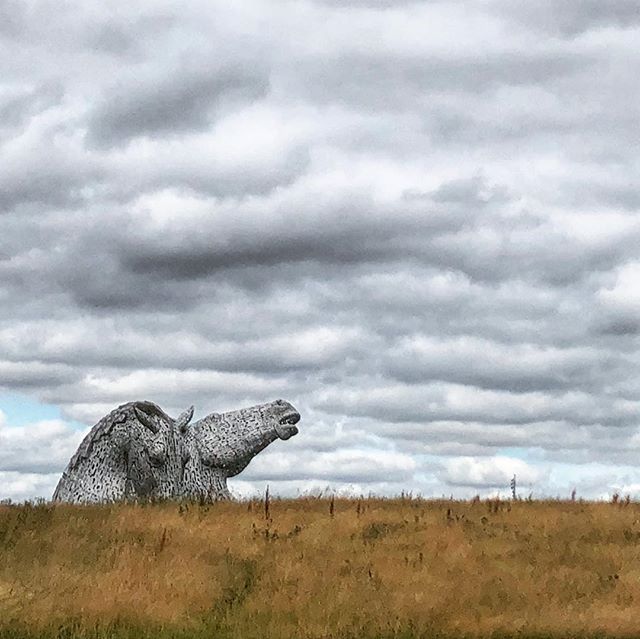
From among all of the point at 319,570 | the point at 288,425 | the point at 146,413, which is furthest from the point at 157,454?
the point at 319,570

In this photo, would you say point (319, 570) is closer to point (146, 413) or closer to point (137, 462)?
point (137, 462)

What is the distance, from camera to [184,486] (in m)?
28.4

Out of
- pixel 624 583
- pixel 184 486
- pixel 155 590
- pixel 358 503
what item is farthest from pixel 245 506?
pixel 624 583

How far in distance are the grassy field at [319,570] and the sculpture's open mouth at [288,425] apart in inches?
239

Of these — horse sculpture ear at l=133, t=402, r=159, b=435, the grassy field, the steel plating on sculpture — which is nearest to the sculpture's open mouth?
the steel plating on sculpture

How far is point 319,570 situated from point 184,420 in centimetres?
1006

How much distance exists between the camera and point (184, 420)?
2888cm

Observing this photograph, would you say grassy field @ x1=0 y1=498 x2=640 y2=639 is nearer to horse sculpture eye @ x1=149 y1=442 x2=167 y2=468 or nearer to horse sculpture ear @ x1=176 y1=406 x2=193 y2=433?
horse sculpture eye @ x1=149 y1=442 x2=167 y2=468

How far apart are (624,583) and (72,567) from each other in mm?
9713

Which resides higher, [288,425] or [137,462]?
[288,425]

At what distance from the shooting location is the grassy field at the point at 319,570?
17.0 m

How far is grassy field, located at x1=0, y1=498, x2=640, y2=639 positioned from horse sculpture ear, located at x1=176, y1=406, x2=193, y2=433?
4.43 metres

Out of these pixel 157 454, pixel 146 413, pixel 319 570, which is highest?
pixel 146 413

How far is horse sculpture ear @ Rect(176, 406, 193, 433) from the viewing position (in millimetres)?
28666
